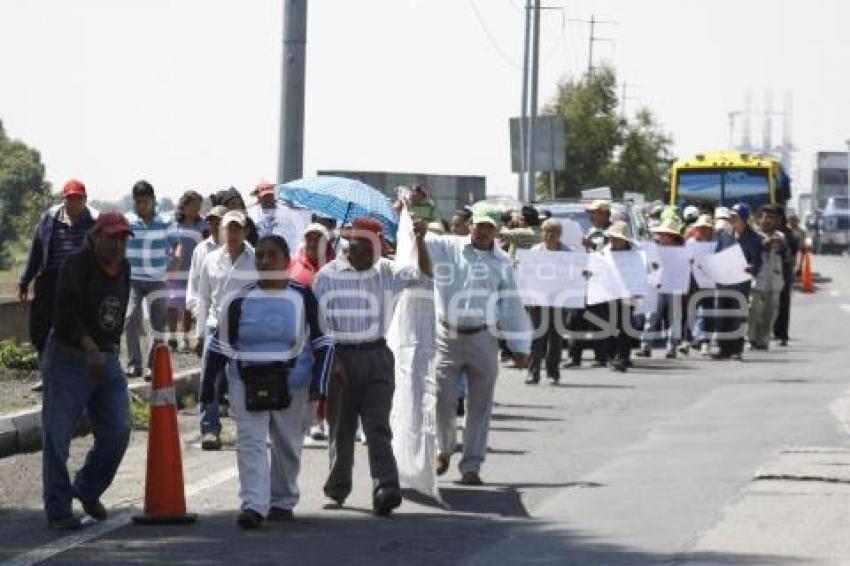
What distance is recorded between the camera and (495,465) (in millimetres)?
15945

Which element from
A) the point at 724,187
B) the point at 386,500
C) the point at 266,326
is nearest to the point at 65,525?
the point at 266,326

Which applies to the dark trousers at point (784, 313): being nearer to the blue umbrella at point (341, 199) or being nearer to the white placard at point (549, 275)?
the white placard at point (549, 275)

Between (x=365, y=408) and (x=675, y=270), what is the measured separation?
1560 cm

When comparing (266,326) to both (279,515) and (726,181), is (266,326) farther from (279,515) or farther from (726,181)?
(726,181)

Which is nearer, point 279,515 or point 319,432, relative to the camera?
point 279,515

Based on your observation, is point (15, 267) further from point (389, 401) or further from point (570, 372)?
point (389, 401)

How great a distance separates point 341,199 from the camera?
17.8m

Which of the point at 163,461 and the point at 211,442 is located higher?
the point at 163,461

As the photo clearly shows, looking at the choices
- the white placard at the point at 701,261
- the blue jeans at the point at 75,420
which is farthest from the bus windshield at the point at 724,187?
the blue jeans at the point at 75,420

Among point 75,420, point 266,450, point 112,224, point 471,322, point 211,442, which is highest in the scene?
point 112,224

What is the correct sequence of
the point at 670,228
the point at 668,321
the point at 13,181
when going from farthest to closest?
the point at 13,181
the point at 670,228
the point at 668,321

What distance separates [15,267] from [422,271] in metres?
44.5

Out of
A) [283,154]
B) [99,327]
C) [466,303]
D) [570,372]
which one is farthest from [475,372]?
[570,372]

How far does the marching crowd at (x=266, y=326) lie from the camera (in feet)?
41.7
